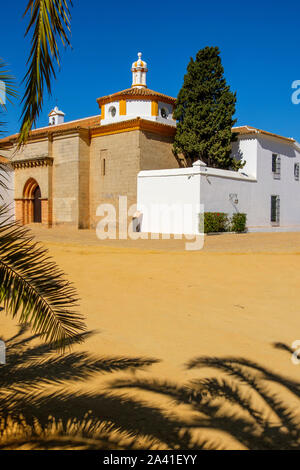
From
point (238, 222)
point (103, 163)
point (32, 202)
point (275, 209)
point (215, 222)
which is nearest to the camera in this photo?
point (215, 222)

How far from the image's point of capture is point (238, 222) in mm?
22391

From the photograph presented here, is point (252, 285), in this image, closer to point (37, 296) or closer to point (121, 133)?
point (37, 296)

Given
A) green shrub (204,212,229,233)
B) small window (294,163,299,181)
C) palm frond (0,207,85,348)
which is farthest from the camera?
small window (294,163,299,181)

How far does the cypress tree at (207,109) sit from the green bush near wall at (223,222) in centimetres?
355

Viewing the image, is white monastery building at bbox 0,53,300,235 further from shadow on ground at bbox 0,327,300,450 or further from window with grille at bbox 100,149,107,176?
shadow on ground at bbox 0,327,300,450

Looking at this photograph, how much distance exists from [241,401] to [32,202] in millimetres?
26581

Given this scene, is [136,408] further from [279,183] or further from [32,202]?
[32,202]

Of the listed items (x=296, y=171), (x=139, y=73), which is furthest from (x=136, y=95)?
(x=296, y=171)

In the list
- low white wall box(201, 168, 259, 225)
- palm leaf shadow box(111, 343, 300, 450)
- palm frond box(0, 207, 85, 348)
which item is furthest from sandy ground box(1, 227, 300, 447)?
low white wall box(201, 168, 259, 225)

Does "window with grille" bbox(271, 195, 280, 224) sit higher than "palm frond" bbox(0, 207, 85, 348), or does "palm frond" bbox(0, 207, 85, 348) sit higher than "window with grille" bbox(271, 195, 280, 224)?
"window with grille" bbox(271, 195, 280, 224)

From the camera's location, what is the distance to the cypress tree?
2300 centimetres

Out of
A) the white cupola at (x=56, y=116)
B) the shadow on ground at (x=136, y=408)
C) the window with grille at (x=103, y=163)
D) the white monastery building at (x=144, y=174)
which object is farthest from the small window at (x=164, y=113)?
the shadow on ground at (x=136, y=408)

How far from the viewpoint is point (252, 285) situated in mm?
8055

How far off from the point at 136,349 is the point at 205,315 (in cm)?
173
